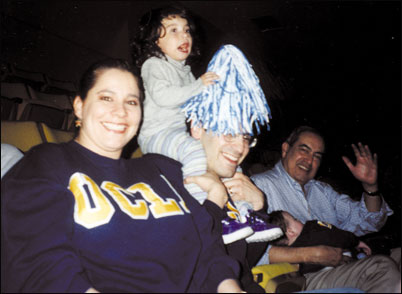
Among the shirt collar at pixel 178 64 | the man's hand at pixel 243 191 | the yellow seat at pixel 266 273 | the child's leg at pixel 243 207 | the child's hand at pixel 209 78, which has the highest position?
the shirt collar at pixel 178 64

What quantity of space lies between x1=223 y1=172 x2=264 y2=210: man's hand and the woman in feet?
0.76

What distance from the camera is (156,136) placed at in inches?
40.9

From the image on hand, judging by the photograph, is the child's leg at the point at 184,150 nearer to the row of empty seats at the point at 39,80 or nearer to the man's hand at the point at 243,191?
the man's hand at the point at 243,191

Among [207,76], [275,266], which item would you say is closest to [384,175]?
[275,266]

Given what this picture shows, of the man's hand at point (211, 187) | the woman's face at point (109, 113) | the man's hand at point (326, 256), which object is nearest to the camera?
the woman's face at point (109, 113)

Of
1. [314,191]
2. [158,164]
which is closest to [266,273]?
[158,164]

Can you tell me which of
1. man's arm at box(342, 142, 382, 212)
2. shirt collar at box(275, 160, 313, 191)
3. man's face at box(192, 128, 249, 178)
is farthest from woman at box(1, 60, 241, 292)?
man's arm at box(342, 142, 382, 212)

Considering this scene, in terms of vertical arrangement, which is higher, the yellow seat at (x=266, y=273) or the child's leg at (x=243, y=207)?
the child's leg at (x=243, y=207)

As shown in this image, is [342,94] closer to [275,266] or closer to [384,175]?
[384,175]

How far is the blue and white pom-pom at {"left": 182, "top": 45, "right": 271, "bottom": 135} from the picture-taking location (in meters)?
1.01

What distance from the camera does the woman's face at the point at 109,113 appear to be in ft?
2.65

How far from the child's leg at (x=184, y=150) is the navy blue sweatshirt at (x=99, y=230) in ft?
0.24

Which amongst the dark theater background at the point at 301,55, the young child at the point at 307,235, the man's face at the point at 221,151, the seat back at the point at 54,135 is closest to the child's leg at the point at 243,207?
the man's face at the point at 221,151

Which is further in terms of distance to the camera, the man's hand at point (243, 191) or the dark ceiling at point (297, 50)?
the dark ceiling at point (297, 50)
